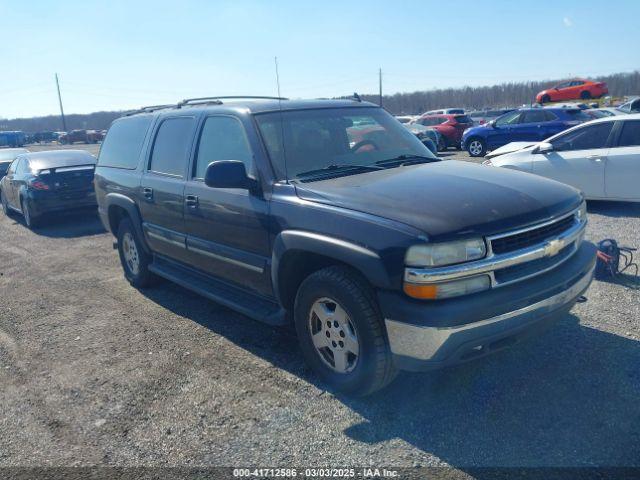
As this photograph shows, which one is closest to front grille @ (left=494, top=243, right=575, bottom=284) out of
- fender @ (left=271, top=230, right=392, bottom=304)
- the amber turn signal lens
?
the amber turn signal lens

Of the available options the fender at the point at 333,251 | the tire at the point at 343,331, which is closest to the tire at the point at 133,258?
the fender at the point at 333,251

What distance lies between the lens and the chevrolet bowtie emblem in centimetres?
322

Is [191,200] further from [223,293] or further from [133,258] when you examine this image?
[133,258]

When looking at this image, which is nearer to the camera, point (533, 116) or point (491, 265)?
point (491, 265)

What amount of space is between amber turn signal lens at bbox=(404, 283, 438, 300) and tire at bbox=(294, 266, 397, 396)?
12.0 inches

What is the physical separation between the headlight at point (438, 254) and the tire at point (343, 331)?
0.41 metres

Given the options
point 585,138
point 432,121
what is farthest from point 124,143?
point 432,121

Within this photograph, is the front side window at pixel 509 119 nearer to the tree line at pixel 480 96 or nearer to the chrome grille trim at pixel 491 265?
the chrome grille trim at pixel 491 265

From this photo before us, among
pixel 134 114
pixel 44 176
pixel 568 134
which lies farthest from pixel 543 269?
pixel 44 176

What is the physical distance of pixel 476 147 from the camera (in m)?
17.8

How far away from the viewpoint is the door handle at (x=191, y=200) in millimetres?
4512

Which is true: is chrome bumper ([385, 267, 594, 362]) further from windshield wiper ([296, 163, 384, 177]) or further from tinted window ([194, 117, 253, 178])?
tinted window ([194, 117, 253, 178])

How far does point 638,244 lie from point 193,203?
213 inches

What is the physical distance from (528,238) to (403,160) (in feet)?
4.88
